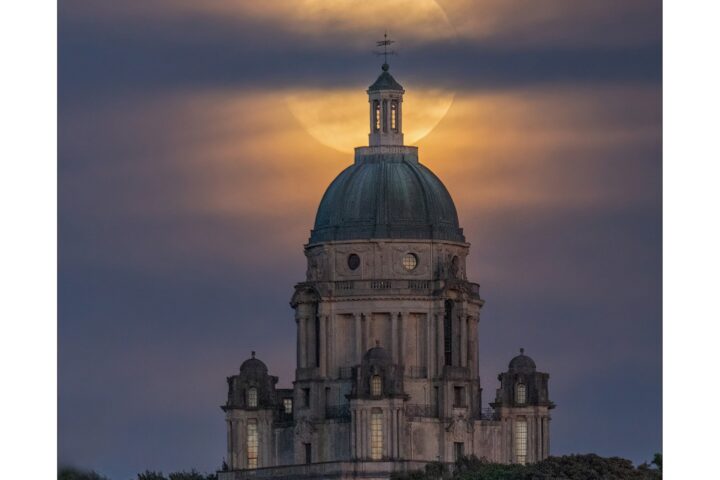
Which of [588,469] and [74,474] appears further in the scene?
[588,469]

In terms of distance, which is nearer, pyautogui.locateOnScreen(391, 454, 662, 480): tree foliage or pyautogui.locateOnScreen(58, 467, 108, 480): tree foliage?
pyautogui.locateOnScreen(58, 467, 108, 480): tree foliage

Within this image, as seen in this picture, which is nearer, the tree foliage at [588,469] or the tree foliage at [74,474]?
the tree foliage at [74,474]

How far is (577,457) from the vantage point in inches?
7510

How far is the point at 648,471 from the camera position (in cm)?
18712
